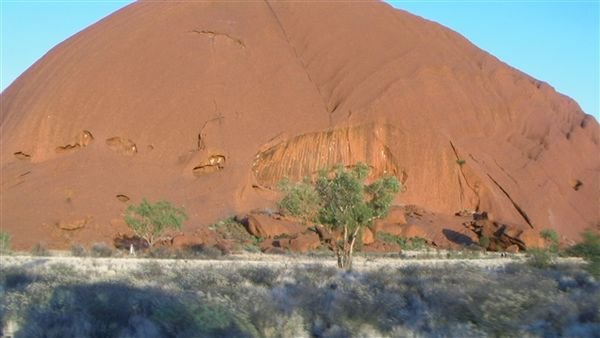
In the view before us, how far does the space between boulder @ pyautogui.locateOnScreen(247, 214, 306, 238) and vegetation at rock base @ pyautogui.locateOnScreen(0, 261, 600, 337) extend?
34415 millimetres

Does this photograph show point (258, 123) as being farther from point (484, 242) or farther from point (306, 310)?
point (306, 310)

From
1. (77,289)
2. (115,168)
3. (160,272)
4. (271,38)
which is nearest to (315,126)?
(271,38)

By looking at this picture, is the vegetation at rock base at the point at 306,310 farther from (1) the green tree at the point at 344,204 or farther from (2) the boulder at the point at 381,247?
(2) the boulder at the point at 381,247

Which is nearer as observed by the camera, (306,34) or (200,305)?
(200,305)

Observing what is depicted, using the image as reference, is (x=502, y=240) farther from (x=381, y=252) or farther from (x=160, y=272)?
(x=160, y=272)

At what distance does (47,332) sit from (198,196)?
43.1 meters

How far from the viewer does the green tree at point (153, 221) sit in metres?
47.1

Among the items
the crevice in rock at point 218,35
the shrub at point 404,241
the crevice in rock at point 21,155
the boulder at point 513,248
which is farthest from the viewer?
the crevice in rock at point 218,35

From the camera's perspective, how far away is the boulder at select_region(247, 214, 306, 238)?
166ft

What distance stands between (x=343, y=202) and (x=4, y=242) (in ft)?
68.5

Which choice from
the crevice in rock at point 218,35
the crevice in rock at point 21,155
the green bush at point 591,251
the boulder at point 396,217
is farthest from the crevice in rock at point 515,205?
the green bush at point 591,251

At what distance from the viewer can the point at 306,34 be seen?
221 feet

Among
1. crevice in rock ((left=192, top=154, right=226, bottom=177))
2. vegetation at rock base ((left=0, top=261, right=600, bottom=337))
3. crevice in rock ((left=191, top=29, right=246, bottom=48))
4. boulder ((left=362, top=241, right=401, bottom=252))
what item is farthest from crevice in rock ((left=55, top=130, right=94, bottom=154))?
vegetation at rock base ((left=0, top=261, right=600, bottom=337))

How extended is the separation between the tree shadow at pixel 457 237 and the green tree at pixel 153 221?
1701 centimetres
